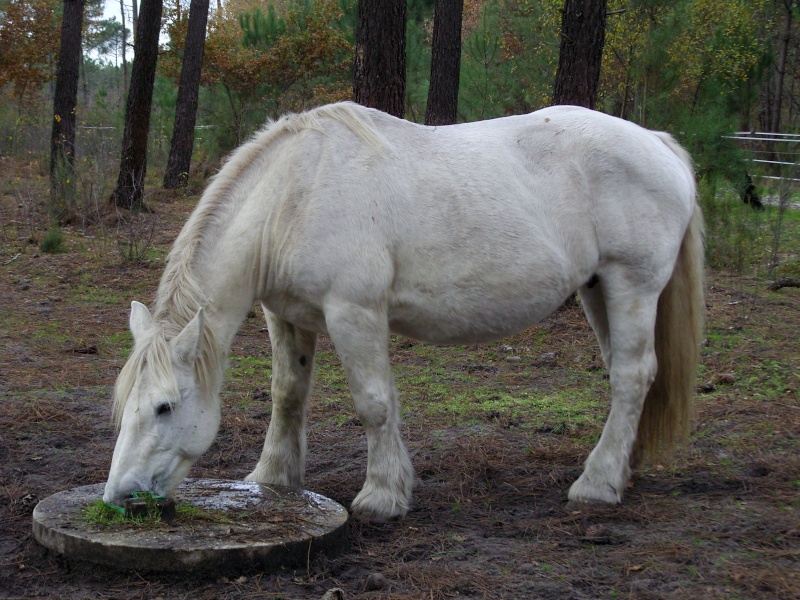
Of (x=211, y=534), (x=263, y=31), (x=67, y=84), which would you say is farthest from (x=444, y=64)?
(x=263, y=31)

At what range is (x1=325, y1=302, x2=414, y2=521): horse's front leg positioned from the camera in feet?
11.9

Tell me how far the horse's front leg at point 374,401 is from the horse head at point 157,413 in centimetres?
66

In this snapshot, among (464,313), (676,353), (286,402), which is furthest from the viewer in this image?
(676,353)

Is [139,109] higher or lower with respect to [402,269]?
higher

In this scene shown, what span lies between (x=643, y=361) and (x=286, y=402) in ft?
6.14

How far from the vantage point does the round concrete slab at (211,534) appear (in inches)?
116

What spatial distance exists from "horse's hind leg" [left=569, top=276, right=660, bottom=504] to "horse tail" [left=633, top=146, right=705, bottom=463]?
24 centimetres

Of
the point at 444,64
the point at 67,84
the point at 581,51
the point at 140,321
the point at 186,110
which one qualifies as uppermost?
the point at 186,110

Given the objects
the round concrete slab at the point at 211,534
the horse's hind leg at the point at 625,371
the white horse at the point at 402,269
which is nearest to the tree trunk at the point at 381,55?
the white horse at the point at 402,269

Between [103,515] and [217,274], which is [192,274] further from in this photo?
[103,515]

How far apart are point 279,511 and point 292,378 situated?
31.6 inches

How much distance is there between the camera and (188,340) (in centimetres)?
328

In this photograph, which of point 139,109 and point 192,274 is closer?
point 192,274

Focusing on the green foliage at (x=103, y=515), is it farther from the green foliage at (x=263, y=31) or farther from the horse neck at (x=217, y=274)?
the green foliage at (x=263, y=31)
